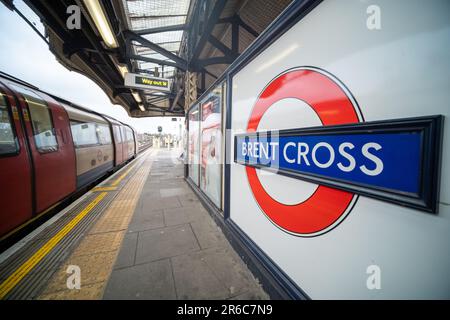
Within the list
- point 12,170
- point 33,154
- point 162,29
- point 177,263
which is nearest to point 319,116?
point 177,263

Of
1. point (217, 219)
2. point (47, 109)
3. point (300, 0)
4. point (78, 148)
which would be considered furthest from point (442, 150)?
point (78, 148)

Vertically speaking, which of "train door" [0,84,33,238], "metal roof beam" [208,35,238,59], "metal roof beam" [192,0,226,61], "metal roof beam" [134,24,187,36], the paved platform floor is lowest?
the paved platform floor

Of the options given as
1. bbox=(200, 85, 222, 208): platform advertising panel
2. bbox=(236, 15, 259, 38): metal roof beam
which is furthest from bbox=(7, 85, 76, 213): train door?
bbox=(236, 15, 259, 38): metal roof beam

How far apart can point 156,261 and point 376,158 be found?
2.28m

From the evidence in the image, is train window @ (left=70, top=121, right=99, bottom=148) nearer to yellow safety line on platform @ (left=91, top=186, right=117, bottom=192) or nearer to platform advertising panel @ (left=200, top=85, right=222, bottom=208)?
yellow safety line on platform @ (left=91, top=186, right=117, bottom=192)

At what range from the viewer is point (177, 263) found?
6.38ft

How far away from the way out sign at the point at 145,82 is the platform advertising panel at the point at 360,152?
18.2ft

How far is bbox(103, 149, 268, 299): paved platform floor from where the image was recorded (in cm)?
158

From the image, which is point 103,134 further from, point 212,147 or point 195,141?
point 212,147

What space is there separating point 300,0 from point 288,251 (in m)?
1.99

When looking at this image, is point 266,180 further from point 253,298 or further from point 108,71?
point 108,71

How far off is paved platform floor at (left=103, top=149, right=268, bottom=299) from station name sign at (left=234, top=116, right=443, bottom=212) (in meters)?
1.29

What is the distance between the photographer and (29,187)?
8.13 feet

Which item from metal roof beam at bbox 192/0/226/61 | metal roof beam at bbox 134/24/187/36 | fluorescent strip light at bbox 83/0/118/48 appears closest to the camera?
metal roof beam at bbox 192/0/226/61
